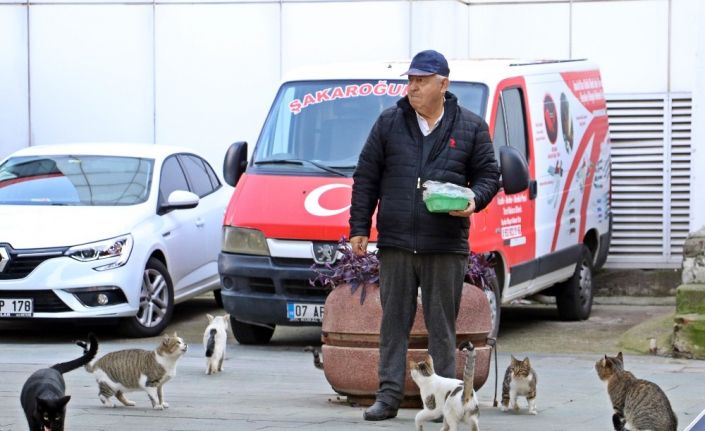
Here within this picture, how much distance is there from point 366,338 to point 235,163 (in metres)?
4.06

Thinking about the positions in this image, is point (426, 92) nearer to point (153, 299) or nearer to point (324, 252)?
point (324, 252)

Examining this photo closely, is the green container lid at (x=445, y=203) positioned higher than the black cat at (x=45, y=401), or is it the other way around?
the green container lid at (x=445, y=203)

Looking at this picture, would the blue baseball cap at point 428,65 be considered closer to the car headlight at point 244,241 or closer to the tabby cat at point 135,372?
the tabby cat at point 135,372

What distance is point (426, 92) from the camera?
7965mm

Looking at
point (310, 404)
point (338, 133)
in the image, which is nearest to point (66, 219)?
point (338, 133)

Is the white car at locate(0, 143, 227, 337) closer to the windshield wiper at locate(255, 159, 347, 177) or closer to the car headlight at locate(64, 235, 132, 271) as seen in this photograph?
the car headlight at locate(64, 235, 132, 271)

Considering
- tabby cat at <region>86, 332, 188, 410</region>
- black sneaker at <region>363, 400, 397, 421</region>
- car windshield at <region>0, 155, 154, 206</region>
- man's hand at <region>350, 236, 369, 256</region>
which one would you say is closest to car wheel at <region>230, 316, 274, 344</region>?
car windshield at <region>0, 155, 154, 206</region>

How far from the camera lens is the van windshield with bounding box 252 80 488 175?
12016mm

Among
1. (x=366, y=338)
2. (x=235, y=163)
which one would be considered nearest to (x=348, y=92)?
(x=235, y=163)

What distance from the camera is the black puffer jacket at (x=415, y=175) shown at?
7.91 metres

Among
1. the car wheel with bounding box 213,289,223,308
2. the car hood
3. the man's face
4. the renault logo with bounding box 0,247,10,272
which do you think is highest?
the man's face

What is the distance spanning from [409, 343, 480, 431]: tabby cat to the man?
206mm

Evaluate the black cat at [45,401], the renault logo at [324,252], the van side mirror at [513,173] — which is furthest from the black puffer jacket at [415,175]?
the renault logo at [324,252]

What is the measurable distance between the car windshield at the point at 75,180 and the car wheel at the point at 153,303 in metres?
0.66
